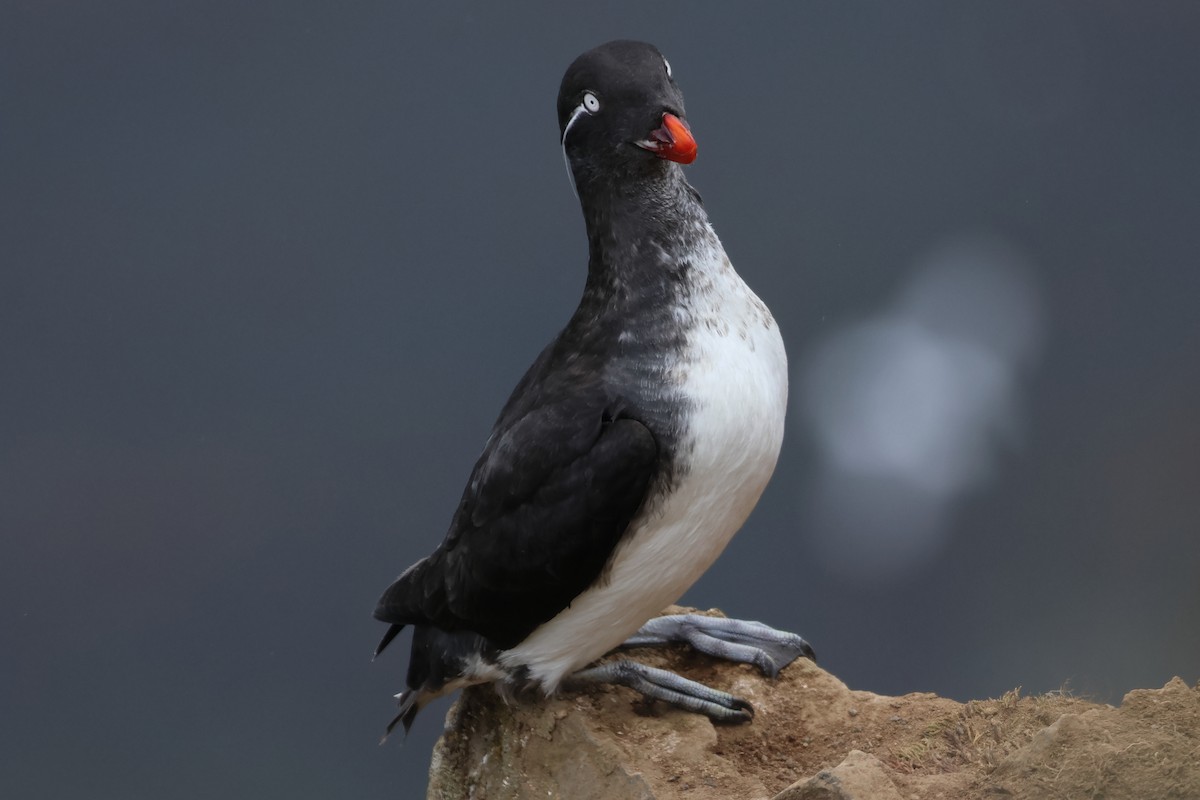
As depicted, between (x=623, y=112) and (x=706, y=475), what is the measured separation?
0.90 m

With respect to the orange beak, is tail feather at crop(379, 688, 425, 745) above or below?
below

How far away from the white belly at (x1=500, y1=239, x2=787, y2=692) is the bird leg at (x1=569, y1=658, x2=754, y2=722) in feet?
0.59

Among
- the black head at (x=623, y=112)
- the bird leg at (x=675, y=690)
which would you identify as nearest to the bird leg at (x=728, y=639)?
the bird leg at (x=675, y=690)

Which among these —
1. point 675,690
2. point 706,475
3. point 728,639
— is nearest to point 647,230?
point 706,475

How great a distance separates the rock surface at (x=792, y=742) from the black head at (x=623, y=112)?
1.45m

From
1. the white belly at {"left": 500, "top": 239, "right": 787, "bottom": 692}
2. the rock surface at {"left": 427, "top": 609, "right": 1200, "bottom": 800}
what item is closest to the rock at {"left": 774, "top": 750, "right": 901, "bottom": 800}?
the rock surface at {"left": 427, "top": 609, "right": 1200, "bottom": 800}

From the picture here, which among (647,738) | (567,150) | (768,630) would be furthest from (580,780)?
(567,150)

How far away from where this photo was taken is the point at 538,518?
393 centimetres

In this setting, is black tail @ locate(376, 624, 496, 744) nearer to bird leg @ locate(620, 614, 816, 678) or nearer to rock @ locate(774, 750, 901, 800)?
bird leg @ locate(620, 614, 816, 678)

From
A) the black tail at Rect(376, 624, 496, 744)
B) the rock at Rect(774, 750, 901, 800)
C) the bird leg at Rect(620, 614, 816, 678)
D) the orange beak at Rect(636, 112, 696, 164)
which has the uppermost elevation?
the orange beak at Rect(636, 112, 696, 164)

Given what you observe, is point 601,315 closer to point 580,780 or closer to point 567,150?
point 567,150

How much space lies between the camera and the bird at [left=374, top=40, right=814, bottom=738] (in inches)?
149

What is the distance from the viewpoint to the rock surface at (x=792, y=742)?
11.0ft

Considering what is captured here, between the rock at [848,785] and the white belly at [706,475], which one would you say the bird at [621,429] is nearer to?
the white belly at [706,475]
